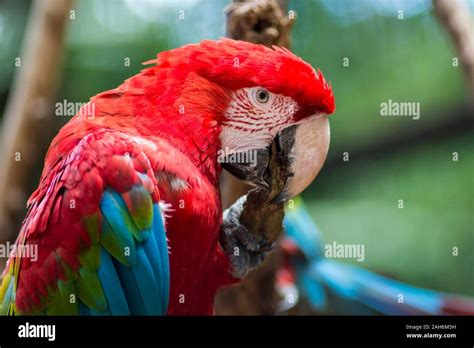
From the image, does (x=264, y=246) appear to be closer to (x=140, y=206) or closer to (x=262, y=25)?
(x=140, y=206)

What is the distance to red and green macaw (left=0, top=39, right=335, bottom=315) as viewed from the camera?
104 centimetres

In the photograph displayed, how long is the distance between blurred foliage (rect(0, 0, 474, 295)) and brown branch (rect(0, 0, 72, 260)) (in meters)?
0.04

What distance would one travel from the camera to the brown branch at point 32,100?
66.2 inches

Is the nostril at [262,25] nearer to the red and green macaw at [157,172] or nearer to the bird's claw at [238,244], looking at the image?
the red and green macaw at [157,172]

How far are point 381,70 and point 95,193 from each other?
1.13 meters

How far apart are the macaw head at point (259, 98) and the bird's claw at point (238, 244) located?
0.56 ft

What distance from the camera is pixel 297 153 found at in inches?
45.3

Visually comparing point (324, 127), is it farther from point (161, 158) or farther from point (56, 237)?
point (56, 237)

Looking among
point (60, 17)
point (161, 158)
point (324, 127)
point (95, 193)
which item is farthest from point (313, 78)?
point (60, 17)

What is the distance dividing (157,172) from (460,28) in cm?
110

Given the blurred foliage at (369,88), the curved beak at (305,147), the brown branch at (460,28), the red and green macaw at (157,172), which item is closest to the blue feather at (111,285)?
the red and green macaw at (157,172)

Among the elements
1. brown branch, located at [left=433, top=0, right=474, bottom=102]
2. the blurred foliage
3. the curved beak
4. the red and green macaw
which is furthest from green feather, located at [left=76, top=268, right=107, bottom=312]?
brown branch, located at [left=433, top=0, right=474, bottom=102]

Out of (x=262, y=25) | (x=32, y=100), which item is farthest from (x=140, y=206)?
(x=32, y=100)

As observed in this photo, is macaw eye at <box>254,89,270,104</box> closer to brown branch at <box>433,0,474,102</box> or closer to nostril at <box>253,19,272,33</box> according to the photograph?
nostril at <box>253,19,272,33</box>
